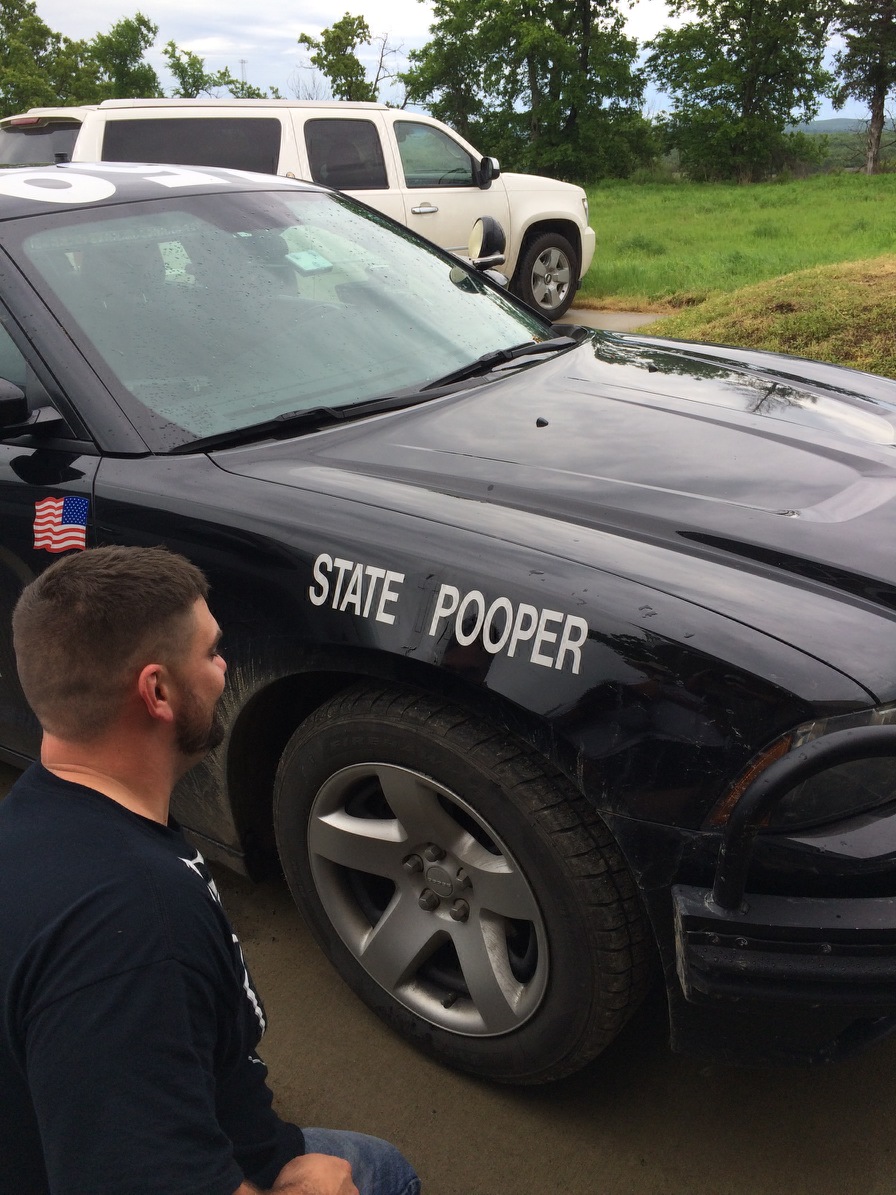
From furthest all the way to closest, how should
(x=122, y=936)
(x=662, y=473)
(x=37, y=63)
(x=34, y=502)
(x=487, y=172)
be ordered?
1. (x=37, y=63)
2. (x=487, y=172)
3. (x=34, y=502)
4. (x=662, y=473)
5. (x=122, y=936)

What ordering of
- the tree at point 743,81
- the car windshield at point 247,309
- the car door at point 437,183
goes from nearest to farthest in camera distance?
the car windshield at point 247,309, the car door at point 437,183, the tree at point 743,81

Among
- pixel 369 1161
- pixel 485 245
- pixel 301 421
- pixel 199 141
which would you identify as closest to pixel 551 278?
pixel 199 141

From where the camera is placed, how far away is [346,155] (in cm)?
867

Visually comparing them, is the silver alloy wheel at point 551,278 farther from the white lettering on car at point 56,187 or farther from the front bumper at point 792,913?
the front bumper at point 792,913

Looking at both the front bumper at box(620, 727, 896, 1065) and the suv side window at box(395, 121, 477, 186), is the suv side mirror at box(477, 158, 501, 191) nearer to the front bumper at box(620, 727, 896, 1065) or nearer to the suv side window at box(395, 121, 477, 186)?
the suv side window at box(395, 121, 477, 186)

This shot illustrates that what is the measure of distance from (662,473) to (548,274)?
8.33 metres

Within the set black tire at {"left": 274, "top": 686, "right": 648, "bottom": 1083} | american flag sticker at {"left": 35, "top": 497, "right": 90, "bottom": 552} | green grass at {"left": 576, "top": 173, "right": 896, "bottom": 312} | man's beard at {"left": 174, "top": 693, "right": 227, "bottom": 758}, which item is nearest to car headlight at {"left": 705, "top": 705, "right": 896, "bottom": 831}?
black tire at {"left": 274, "top": 686, "right": 648, "bottom": 1083}

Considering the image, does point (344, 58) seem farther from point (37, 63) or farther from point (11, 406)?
point (11, 406)

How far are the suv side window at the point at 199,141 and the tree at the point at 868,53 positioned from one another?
34254 millimetres

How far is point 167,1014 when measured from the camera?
3.47 ft

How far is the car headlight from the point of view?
1.60 metres

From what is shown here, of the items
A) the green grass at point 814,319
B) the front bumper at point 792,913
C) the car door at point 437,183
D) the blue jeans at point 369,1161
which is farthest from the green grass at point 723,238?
the blue jeans at point 369,1161

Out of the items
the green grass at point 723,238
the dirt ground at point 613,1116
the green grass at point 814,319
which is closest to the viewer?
the dirt ground at point 613,1116

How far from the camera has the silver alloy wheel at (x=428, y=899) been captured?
193 centimetres
